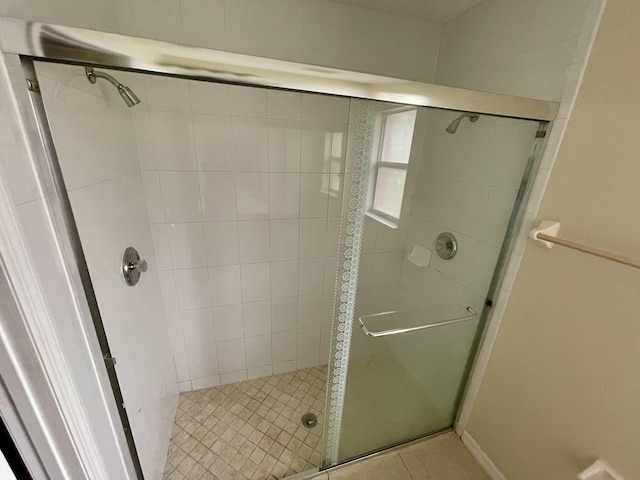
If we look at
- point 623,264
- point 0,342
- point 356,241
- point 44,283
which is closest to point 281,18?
point 356,241

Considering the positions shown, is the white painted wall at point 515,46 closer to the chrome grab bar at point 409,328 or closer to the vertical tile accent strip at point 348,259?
the vertical tile accent strip at point 348,259

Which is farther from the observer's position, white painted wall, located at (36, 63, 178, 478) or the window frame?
the window frame

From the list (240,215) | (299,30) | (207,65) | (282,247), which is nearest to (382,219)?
(282,247)

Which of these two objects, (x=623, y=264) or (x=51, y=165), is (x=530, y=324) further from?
(x=51, y=165)

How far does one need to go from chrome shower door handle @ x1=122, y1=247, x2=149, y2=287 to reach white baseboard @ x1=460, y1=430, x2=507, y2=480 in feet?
6.01

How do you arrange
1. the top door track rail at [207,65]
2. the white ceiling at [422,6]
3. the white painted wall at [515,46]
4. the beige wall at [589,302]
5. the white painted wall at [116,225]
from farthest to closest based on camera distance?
the white ceiling at [422,6] < the white painted wall at [515,46] < the beige wall at [589,302] < the white painted wall at [116,225] < the top door track rail at [207,65]

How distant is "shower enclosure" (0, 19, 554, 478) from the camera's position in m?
0.81

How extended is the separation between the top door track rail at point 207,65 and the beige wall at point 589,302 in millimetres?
347

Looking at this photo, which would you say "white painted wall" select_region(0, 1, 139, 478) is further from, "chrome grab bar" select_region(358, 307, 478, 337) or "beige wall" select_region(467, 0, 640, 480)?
"beige wall" select_region(467, 0, 640, 480)

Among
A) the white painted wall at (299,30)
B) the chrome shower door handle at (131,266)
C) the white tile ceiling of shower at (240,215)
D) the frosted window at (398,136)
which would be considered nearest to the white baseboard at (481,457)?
the white tile ceiling of shower at (240,215)

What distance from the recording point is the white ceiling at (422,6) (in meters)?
1.17

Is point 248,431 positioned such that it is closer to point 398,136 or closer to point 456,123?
point 398,136

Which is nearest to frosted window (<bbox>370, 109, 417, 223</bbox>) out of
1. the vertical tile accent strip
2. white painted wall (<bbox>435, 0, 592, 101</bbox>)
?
the vertical tile accent strip

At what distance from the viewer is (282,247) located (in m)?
1.50
